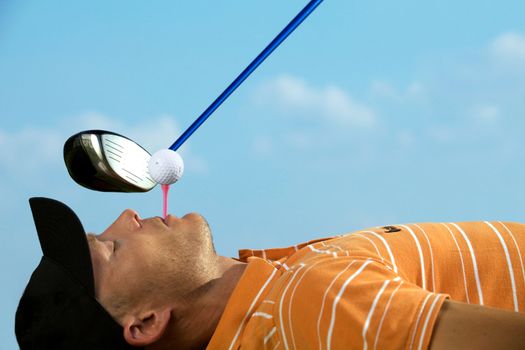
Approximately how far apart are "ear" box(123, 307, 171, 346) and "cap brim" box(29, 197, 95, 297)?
125 millimetres

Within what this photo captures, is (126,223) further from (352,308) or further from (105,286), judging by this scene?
(352,308)

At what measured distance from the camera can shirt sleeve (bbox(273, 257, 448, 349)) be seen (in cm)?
117

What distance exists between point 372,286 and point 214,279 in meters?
0.59

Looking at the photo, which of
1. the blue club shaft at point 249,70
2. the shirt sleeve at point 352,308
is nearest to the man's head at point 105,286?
the shirt sleeve at point 352,308

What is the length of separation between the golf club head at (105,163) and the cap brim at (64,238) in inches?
18.6

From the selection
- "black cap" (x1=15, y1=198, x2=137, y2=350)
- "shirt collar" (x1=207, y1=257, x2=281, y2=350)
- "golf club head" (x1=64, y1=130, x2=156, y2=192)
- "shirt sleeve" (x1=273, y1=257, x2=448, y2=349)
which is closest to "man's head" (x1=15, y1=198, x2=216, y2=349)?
"black cap" (x1=15, y1=198, x2=137, y2=350)

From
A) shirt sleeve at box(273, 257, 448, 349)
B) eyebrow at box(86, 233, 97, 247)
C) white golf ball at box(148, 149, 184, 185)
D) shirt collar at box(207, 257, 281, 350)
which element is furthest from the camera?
white golf ball at box(148, 149, 184, 185)

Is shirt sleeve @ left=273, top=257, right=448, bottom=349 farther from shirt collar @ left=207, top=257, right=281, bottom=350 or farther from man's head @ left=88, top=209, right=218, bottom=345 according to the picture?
man's head @ left=88, top=209, right=218, bottom=345

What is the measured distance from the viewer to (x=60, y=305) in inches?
67.5

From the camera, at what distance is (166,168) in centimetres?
223

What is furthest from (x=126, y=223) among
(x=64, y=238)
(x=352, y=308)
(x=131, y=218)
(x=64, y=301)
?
(x=352, y=308)

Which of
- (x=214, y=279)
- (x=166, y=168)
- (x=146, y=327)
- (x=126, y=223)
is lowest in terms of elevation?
(x=146, y=327)

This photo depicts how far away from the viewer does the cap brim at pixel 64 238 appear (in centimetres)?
174

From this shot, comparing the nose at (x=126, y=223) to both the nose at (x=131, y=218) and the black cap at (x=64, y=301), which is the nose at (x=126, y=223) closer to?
the nose at (x=131, y=218)
